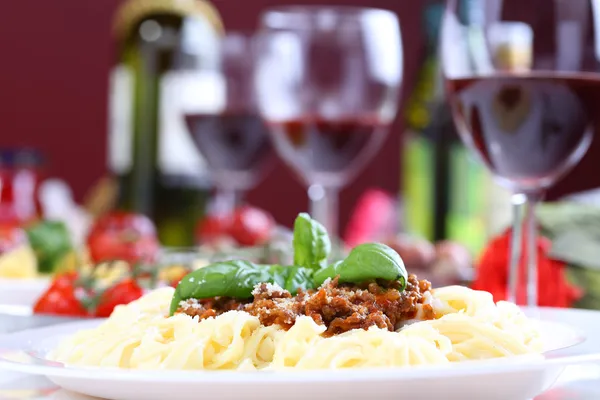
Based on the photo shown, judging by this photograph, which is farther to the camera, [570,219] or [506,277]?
[570,219]

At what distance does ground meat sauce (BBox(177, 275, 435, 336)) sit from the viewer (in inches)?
27.7

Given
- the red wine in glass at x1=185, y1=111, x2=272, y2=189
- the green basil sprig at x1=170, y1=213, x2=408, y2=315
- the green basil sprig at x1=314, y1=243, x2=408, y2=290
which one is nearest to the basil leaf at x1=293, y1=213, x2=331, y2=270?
the green basil sprig at x1=170, y1=213, x2=408, y2=315

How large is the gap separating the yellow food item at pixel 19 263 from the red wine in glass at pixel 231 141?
585 mm

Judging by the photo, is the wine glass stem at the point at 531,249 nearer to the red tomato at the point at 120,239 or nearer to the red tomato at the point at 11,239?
the red tomato at the point at 120,239

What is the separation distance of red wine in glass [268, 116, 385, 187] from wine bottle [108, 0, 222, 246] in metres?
0.66

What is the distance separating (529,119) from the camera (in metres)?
1.13

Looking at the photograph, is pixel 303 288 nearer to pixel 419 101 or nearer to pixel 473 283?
pixel 473 283

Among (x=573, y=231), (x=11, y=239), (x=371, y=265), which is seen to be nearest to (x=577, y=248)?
(x=573, y=231)

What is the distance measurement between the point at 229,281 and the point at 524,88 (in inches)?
18.6

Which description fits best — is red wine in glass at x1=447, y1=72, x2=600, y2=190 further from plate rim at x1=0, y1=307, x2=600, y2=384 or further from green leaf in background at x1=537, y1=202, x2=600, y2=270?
plate rim at x1=0, y1=307, x2=600, y2=384

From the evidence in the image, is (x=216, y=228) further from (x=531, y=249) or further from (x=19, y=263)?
(x=531, y=249)

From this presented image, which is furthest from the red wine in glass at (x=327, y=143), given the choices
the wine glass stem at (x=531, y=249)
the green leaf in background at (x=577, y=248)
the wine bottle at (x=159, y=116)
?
the wine bottle at (x=159, y=116)

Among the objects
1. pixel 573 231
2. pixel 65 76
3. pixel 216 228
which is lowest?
pixel 216 228

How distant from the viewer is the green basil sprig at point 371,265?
725mm
